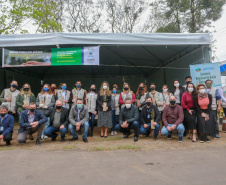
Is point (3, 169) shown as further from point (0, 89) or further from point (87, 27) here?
point (87, 27)

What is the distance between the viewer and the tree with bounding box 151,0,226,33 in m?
15.5

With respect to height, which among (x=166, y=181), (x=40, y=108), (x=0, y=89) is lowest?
(x=166, y=181)

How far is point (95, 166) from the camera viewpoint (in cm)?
353

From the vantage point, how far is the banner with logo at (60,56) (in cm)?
686

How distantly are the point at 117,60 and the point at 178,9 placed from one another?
8.99 m

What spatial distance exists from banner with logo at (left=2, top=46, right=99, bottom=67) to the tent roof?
0.32 m

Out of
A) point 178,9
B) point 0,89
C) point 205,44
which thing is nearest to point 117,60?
point 205,44

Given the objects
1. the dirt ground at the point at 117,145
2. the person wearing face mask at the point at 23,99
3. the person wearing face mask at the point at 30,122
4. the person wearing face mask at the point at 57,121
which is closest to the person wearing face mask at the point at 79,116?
the person wearing face mask at the point at 57,121

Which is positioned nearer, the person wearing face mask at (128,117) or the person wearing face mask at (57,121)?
the person wearing face mask at (57,121)

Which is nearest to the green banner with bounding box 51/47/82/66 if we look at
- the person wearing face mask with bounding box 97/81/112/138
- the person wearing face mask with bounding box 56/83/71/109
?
the person wearing face mask with bounding box 56/83/71/109

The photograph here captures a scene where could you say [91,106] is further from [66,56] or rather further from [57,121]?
[66,56]

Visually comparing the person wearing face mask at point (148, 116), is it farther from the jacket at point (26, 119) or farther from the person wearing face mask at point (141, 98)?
the jacket at point (26, 119)

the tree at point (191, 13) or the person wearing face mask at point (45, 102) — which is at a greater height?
the tree at point (191, 13)

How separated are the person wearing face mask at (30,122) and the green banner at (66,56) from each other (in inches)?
80.5
